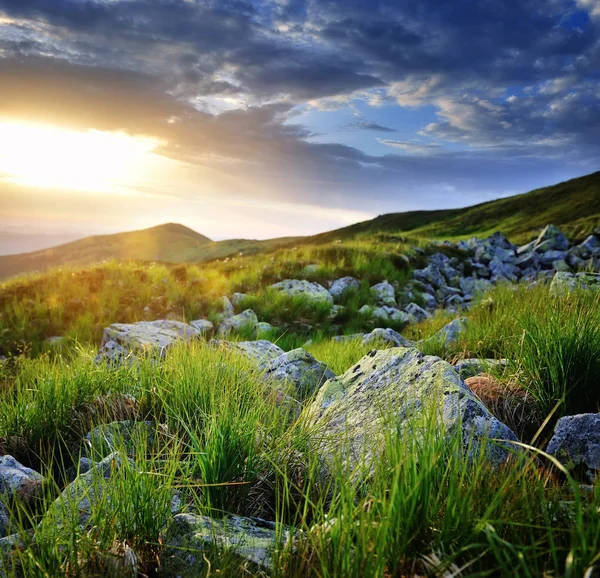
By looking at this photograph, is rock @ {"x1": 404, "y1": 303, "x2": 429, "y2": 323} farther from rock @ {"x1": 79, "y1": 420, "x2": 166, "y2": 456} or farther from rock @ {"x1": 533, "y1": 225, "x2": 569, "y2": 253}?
rock @ {"x1": 533, "y1": 225, "x2": 569, "y2": 253}

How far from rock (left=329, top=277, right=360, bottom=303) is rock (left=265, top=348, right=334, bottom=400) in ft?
28.2

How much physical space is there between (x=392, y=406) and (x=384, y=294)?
1162 centimetres

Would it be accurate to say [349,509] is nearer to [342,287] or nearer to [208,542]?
[208,542]

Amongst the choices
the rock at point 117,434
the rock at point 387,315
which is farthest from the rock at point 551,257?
the rock at point 117,434

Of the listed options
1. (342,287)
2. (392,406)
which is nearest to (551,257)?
(342,287)

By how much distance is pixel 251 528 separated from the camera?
8.47 ft

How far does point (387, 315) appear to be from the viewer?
42.8ft

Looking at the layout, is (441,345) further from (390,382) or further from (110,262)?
(110,262)

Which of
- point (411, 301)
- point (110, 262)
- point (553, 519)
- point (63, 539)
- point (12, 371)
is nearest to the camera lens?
point (553, 519)

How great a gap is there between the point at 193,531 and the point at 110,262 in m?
13.1

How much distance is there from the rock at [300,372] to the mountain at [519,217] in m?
36.9

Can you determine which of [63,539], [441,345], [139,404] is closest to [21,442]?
[139,404]

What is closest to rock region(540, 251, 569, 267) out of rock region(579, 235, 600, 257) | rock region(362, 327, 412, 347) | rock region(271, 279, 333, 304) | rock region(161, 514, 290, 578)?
rock region(579, 235, 600, 257)

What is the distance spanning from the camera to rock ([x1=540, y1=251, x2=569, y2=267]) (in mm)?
25581
